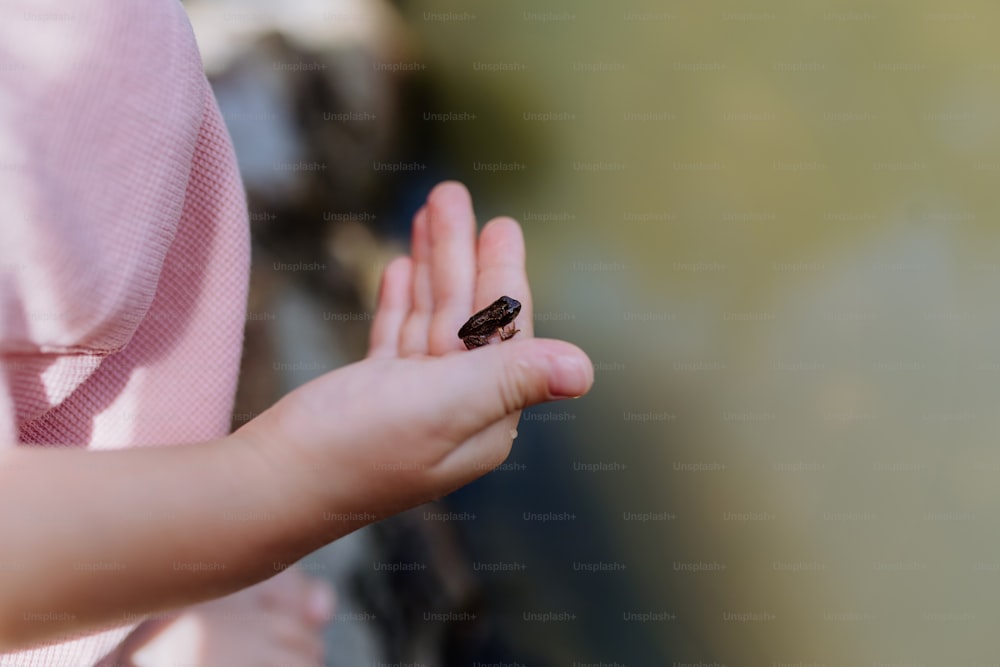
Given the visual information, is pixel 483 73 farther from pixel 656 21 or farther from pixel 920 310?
pixel 920 310

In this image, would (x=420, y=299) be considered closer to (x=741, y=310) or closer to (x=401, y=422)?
(x=401, y=422)

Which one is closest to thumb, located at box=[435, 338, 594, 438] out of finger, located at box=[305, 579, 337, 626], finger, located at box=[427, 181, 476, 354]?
finger, located at box=[427, 181, 476, 354]

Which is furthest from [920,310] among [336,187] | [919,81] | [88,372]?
[88,372]

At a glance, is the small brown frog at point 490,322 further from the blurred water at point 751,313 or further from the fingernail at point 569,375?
the blurred water at point 751,313

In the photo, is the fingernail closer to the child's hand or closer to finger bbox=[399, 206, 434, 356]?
the child's hand

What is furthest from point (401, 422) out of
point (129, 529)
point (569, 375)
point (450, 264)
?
point (450, 264)

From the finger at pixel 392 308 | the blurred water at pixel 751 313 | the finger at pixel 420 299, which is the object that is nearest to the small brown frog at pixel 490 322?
the finger at pixel 420 299
